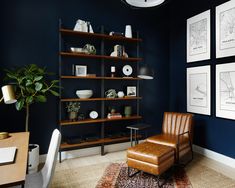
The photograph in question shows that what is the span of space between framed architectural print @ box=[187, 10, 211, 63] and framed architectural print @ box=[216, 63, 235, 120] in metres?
0.42

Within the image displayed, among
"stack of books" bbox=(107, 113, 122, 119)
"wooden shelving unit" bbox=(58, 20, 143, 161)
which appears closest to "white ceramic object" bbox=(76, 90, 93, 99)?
"wooden shelving unit" bbox=(58, 20, 143, 161)

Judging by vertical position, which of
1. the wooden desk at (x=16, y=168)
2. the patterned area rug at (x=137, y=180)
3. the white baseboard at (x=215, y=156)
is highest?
the wooden desk at (x=16, y=168)

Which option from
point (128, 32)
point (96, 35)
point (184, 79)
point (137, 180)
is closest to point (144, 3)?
point (96, 35)

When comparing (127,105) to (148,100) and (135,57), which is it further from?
(135,57)

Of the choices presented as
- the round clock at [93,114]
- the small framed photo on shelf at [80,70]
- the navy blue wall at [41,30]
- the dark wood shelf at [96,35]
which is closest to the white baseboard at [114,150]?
the navy blue wall at [41,30]

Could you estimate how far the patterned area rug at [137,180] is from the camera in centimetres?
237

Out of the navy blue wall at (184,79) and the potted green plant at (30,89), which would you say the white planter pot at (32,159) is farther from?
the navy blue wall at (184,79)

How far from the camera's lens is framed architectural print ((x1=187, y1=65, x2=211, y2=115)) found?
342 centimetres

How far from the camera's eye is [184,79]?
398 cm

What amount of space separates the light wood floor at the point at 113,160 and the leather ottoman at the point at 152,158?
752 mm

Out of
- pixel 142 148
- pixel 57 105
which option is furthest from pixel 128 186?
pixel 57 105

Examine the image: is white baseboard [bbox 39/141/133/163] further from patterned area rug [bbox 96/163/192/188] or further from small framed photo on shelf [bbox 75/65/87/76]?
small framed photo on shelf [bbox 75/65/87/76]

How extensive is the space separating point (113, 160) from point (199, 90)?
2.07 metres

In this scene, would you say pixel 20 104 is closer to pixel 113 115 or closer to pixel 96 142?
pixel 96 142
